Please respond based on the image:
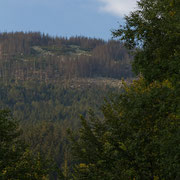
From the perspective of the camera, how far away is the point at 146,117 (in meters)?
18.7

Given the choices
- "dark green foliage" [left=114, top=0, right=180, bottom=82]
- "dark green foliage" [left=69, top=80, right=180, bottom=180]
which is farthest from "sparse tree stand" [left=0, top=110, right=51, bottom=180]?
"dark green foliage" [left=114, top=0, right=180, bottom=82]

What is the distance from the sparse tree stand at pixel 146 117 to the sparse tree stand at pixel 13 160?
8.81 feet

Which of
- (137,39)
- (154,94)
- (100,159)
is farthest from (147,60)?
(100,159)

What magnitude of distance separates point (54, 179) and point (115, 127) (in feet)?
375

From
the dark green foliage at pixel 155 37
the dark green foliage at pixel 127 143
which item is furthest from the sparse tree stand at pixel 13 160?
the dark green foliage at pixel 155 37

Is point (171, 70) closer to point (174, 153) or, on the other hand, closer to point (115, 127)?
point (174, 153)

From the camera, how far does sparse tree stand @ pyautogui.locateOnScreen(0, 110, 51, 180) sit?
67.6 ft

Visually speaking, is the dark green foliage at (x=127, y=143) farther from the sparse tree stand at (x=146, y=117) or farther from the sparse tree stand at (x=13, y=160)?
the sparse tree stand at (x=13, y=160)

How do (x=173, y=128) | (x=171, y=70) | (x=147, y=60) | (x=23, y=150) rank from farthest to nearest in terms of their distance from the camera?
1. (x=23, y=150)
2. (x=147, y=60)
3. (x=171, y=70)
4. (x=173, y=128)

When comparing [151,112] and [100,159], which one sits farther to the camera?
[100,159]

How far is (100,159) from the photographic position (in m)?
22.0

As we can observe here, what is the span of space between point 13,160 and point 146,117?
26.1 feet

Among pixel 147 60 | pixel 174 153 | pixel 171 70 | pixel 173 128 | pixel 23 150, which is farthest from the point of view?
pixel 23 150

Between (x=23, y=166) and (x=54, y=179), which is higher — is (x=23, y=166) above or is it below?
above
